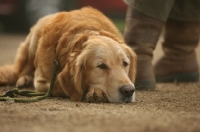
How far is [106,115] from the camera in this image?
132 inches

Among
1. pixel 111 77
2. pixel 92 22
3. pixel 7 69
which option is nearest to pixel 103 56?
pixel 111 77

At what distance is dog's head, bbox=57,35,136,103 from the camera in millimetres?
3896

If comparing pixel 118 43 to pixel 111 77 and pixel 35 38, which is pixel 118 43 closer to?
pixel 111 77

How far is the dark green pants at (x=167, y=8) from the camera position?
4.94 m

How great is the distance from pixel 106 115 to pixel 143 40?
1.82 meters

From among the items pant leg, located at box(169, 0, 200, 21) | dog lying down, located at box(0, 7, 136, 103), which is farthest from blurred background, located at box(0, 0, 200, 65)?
dog lying down, located at box(0, 7, 136, 103)

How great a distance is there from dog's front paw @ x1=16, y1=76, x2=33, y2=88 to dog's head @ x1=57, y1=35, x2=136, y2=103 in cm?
115

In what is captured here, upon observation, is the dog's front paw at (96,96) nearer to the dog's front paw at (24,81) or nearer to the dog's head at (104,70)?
the dog's head at (104,70)

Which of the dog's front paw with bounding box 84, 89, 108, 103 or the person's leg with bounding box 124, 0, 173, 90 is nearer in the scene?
the dog's front paw with bounding box 84, 89, 108, 103

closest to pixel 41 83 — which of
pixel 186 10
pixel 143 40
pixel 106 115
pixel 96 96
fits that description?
pixel 96 96

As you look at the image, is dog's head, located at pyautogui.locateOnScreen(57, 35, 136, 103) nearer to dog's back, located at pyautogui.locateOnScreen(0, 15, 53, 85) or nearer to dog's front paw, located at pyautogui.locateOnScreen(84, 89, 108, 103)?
dog's front paw, located at pyautogui.locateOnScreen(84, 89, 108, 103)

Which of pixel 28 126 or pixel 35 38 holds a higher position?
pixel 35 38

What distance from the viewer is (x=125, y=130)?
9.50 feet

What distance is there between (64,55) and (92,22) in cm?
44
